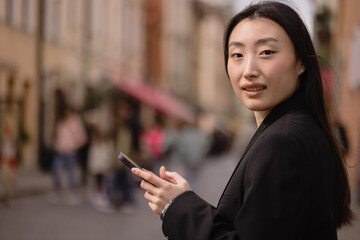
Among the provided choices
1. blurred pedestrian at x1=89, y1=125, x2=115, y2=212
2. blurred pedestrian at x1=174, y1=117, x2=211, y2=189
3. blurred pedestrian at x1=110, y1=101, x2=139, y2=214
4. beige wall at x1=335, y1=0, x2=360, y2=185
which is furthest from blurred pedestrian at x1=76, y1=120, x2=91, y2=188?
beige wall at x1=335, y1=0, x2=360, y2=185

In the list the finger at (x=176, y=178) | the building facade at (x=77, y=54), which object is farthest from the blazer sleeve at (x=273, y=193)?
the building facade at (x=77, y=54)

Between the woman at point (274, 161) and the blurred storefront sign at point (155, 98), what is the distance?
2898 centimetres

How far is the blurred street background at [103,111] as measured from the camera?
11.0 metres

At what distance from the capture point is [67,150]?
13883 mm

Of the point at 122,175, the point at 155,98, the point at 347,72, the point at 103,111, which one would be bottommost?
the point at 155,98

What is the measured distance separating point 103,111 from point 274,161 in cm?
2656

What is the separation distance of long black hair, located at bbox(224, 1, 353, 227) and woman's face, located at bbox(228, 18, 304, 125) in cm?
2

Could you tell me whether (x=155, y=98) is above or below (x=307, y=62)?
below

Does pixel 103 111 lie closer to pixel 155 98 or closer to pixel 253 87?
pixel 155 98

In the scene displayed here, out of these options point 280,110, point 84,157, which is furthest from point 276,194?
point 84,157

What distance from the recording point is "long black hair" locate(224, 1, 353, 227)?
2193 millimetres

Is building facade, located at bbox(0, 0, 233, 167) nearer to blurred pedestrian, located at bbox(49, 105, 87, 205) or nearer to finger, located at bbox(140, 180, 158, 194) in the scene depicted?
blurred pedestrian, located at bbox(49, 105, 87, 205)

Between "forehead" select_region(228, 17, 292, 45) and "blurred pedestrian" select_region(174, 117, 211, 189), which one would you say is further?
"blurred pedestrian" select_region(174, 117, 211, 189)

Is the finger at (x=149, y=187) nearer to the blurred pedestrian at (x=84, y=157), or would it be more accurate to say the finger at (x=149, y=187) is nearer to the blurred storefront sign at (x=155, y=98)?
the blurred pedestrian at (x=84, y=157)
